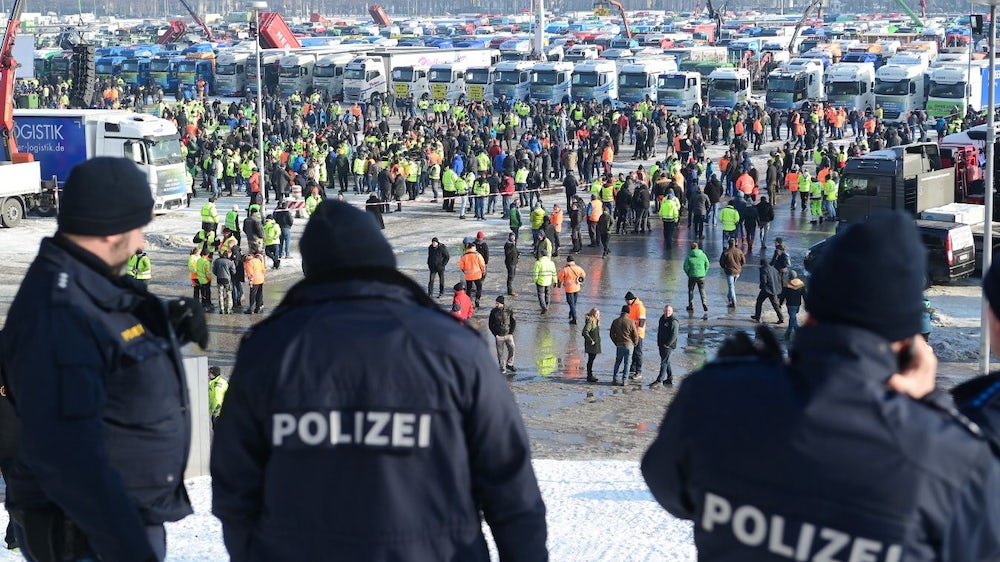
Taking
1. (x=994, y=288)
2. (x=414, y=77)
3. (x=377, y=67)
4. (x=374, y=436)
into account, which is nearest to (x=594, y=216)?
(x=994, y=288)

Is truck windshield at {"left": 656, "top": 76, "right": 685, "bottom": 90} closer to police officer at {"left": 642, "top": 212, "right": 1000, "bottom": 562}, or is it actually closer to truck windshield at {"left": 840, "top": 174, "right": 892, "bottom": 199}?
truck windshield at {"left": 840, "top": 174, "right": 892, "bottom": 199}

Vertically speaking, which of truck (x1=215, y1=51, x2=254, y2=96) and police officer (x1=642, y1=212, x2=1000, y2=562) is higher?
truck (x1=215, y1=51, x2=254, y2=96)

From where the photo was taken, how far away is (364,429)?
3.06 m

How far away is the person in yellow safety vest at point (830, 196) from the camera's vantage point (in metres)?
28.7

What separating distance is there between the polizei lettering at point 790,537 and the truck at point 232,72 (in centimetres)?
6177

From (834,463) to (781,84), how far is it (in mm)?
50460

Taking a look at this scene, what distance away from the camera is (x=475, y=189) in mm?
29594

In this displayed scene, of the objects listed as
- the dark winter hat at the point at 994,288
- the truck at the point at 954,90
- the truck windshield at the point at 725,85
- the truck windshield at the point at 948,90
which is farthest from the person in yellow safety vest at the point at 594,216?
the truck windshield at the point at 725,85

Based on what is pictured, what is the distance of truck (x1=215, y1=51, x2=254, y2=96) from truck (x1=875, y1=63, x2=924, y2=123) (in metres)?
27.7

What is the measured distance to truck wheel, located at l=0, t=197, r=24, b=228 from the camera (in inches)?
1134

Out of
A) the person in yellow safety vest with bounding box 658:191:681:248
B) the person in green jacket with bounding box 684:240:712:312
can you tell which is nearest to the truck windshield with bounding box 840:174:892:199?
the person in yellow safety vest with bounding box 658:191:681:248

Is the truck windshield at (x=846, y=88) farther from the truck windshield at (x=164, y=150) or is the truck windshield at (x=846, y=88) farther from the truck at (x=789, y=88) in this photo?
the truck windshield at (x=164, y=150)

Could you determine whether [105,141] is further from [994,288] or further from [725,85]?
[994,288]

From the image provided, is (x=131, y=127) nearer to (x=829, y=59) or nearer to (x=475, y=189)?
(x=475, y=189)
